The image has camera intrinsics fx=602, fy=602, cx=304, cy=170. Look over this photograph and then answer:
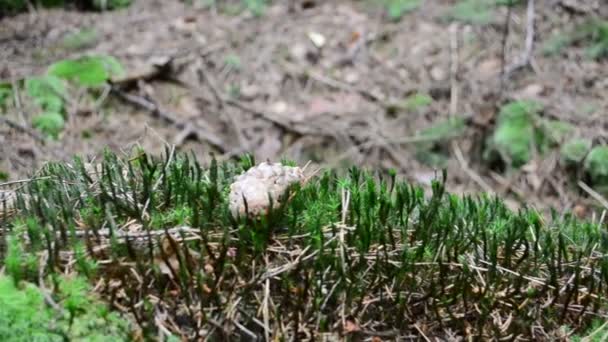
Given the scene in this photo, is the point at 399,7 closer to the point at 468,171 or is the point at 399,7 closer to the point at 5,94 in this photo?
the point at 468,171

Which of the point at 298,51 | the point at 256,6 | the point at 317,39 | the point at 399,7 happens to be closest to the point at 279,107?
the point at 298,51

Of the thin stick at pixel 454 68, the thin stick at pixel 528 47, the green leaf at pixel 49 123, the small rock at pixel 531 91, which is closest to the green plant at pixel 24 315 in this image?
the green leaf at pixel 49 123

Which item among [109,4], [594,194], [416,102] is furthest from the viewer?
[109,4]

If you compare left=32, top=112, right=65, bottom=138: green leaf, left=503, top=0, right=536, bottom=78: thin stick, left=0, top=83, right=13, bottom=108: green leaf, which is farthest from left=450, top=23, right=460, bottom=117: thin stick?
left=0, top=83, right=13, bottom=108: green leaf

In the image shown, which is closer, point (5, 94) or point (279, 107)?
point (5, 94)

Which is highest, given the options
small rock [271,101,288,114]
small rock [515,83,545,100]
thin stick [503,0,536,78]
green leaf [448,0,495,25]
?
green leaf [448,0,495,25]

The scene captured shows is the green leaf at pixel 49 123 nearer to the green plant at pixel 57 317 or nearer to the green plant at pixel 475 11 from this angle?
the green plant at pixel 57 317

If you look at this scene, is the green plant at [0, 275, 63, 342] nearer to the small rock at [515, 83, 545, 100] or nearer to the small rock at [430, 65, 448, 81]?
the small rock at [515, 83, 545, 100]
